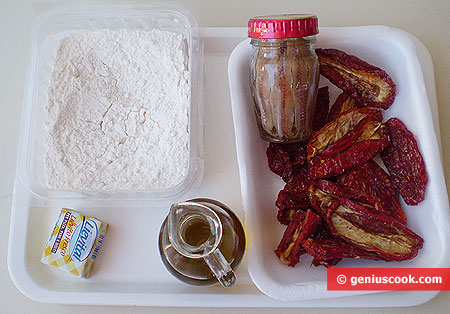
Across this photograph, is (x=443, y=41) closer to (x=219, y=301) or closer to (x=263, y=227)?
(x=263, y=227)

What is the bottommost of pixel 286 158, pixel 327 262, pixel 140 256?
pixel 140 256

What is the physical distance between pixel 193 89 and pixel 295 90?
22cm

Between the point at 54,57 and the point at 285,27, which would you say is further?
the point at 54,57

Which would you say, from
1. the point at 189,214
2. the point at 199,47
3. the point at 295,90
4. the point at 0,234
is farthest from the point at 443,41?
the point at 0,234

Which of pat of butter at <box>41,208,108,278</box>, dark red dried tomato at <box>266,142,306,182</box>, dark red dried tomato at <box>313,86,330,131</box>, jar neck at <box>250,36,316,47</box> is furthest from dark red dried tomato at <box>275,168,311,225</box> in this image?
pat of butter at <box>41,208,108,278</box>

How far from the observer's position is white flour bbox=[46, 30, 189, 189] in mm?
Answer: 817

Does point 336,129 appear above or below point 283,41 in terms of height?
below

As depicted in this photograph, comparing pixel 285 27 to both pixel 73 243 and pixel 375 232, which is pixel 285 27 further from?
pixel 73 243

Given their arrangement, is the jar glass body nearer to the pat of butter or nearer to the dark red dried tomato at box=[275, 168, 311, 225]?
the dark red dried tomato at box=[275, 168, 311, 225]

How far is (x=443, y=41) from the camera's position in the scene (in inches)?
37.2

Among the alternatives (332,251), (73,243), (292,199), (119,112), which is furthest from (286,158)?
(73,243)

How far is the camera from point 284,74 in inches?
29.9

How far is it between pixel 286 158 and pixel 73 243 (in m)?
0.47

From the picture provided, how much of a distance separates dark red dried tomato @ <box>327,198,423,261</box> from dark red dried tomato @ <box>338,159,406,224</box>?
52 mm
